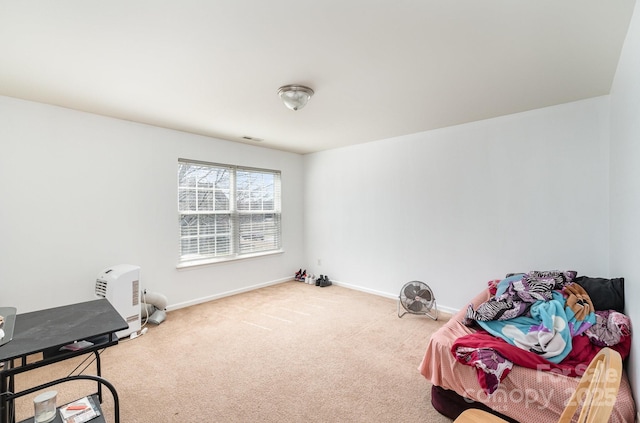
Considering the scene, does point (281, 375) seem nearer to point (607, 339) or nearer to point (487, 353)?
point (487, 353)

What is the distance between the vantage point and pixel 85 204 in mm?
3248

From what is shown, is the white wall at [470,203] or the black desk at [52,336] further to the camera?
the white wall at [470,203]

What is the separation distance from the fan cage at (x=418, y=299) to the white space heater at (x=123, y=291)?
3.08m

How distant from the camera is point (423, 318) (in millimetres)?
3641

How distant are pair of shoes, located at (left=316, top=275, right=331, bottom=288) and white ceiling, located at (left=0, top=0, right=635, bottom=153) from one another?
2.90 m

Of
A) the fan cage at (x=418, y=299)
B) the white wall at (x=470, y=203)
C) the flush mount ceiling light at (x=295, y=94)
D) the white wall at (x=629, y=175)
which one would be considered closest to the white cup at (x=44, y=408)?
the flush mount ceiling light at (x=295, y=94)

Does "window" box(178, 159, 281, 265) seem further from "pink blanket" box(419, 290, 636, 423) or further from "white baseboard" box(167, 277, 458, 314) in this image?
"pink blanket" box(419, 290, 636, 423)

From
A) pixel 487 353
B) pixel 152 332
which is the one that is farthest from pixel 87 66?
pixel 487 353

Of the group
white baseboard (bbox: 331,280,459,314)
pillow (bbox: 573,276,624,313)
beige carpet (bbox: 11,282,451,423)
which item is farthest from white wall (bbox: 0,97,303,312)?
pillow (bbox: 573,276,624,313)

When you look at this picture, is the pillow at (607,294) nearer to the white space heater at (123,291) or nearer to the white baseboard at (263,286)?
the white baseboard at (263,286)

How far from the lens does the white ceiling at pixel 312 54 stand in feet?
5.27

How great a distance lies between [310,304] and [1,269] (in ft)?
10.8

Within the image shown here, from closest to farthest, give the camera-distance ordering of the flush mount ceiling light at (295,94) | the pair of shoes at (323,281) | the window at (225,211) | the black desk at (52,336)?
the black desk at (52,336), the flush mount ceiling light at (295,94), the window at (225,211), the pair of shoes at (323,281)

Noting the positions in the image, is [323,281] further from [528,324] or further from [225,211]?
[528,324]
